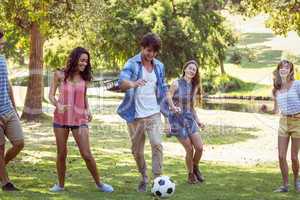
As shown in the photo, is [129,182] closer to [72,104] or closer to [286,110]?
[72,104]

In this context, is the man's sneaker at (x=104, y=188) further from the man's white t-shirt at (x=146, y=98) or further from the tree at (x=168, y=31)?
the tree at (x=168, y=31)

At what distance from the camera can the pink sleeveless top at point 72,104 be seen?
7258 mm

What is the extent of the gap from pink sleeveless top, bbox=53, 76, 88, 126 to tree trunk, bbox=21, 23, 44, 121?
14.0m

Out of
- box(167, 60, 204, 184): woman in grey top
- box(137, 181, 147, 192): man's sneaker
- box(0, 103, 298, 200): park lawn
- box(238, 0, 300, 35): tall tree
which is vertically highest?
box(238, 0, 300, 35): tall tree

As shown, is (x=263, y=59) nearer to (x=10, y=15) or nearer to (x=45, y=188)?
(x=10, y=15)

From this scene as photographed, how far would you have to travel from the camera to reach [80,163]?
37.9ft

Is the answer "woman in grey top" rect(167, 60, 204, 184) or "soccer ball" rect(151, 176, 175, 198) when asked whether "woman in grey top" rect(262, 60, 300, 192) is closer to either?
"woman in grey top" rect(167, 60, 204, 184)

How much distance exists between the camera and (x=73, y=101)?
24.1 ft

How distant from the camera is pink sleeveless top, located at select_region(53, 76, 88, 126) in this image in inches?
286

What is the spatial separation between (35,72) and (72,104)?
14.4 meters

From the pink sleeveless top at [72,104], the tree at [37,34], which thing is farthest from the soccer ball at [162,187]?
the tree at [37,34]

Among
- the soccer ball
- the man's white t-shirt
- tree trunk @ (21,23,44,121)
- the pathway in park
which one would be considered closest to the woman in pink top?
the man's white t-shirt

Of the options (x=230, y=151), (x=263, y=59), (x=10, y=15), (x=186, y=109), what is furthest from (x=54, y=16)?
(x=263, y=59)

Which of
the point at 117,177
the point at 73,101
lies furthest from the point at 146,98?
the point at 117,177
